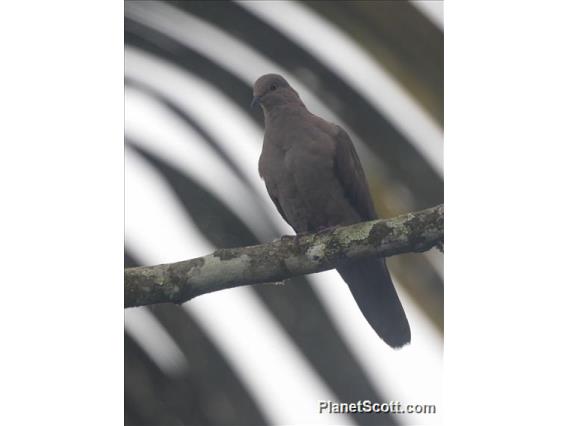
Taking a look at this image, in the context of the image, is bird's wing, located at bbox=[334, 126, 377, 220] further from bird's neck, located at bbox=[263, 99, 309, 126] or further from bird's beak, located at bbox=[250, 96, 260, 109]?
bird's beak, located at bbox=[250, 96, 260, 109]

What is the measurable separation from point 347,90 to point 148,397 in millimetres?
1813

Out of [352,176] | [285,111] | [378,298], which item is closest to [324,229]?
[352,176]

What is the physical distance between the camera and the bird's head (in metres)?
4.38

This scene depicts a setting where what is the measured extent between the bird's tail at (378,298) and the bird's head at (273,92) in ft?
3.15

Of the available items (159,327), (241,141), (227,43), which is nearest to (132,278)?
(159,327)

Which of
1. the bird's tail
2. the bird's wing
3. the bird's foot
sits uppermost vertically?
the bird's wing

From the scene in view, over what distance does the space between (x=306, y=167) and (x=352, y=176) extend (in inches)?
9.7

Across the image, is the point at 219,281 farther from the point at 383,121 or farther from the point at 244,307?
the point at 383,121

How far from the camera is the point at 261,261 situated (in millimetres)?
3975

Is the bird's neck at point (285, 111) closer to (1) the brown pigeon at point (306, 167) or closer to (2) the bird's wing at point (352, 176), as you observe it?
(1) the brown pigeon at point (306, 167)

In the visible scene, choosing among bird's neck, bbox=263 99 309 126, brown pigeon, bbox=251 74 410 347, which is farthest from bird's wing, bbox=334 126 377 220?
bird's neck, bbox=263 99 309 126

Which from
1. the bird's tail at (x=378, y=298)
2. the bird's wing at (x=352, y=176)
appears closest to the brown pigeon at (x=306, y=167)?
the bird's wing at (x=352, y=176)

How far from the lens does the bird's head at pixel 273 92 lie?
4.38 metres

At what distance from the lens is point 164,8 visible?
14.1ft
